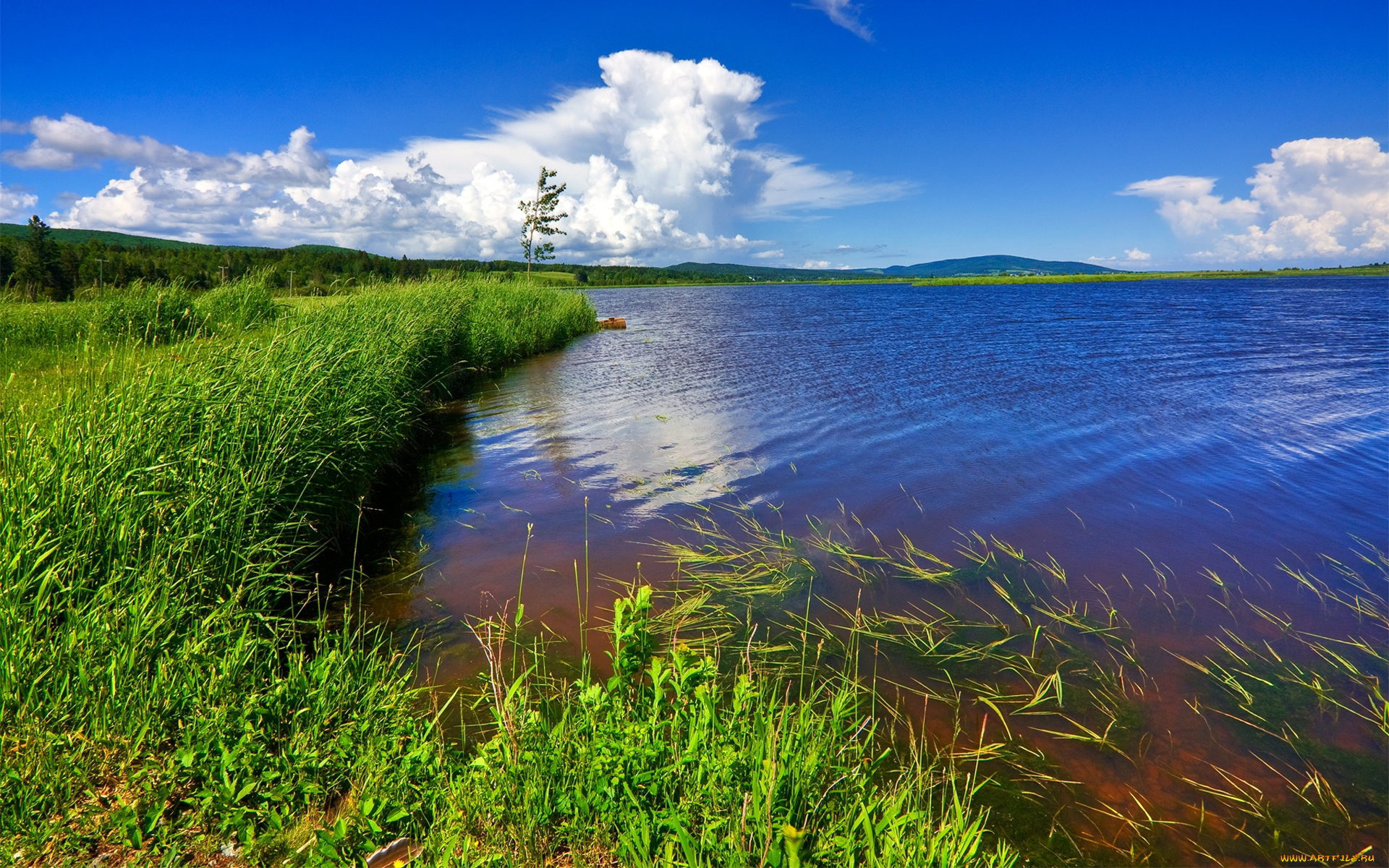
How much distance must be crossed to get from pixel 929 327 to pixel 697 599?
31539 millimetres

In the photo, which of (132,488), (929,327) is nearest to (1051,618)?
(132,488)

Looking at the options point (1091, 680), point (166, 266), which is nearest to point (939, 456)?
point (1091, 680)

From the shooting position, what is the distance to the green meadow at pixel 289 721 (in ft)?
8.33

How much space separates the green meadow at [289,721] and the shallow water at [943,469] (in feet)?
4.43

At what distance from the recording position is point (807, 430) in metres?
12.2

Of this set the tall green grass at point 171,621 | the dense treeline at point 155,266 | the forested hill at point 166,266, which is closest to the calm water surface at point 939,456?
the tall green grass at point 171,621

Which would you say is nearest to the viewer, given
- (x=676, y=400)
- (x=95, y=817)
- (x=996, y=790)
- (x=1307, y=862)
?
(x=95, y=817)

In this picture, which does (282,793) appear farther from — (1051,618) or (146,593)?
(1051,618)

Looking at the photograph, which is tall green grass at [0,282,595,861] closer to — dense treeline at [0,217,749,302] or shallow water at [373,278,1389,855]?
shallow water at [373,278,1389,855]

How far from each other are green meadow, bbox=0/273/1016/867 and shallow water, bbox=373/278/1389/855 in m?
1.35

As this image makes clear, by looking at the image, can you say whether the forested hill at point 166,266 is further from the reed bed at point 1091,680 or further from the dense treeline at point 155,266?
the reed bed at point 1091,680

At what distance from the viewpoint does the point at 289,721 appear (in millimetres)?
3275

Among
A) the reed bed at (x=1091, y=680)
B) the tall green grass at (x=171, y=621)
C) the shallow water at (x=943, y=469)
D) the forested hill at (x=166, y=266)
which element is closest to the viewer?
the tall green grass at (x=171, y=621)

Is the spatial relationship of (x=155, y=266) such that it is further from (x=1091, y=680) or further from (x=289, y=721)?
(x=1091, y=680)
